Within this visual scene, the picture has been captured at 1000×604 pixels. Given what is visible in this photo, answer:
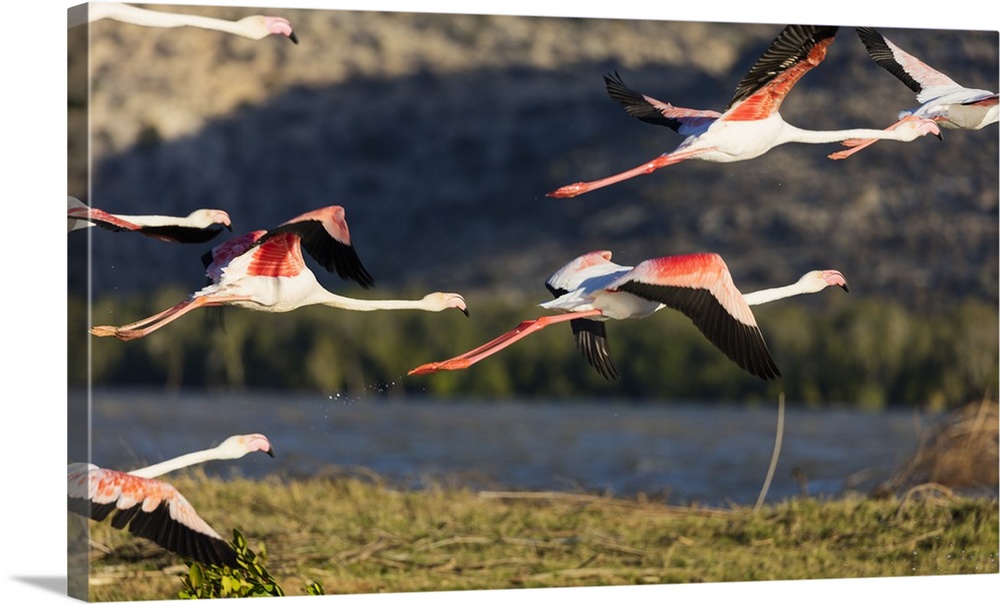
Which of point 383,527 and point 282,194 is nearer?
point 383,527

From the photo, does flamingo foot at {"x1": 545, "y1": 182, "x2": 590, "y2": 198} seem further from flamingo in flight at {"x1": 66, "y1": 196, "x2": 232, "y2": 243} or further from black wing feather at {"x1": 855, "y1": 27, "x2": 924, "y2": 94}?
black wing feather at {"x1": 855, "y1": 27, "x2": 924, "y2": 94}

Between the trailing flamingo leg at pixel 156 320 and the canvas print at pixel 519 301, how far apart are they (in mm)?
17

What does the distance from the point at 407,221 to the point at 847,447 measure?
9.49 feet

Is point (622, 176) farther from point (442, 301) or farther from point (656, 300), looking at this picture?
point (442, 301)

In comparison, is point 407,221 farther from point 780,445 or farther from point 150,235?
point 150,235

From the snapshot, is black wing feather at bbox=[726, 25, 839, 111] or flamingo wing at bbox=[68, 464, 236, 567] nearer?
flamingo wing at bbox=[68, 464, 236, 567]

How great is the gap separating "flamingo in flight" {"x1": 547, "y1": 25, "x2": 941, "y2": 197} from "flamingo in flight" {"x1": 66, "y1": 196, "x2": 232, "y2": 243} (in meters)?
1.44

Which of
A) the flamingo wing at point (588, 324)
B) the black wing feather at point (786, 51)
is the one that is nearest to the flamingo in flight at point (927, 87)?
the black wing feather at point (786, 51)

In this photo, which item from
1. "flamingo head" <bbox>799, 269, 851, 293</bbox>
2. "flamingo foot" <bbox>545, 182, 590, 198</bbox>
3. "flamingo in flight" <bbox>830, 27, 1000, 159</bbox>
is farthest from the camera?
"flamingo in flight" <bbox>830, 27, 1000, 159</bbox>

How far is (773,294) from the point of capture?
8102 mm

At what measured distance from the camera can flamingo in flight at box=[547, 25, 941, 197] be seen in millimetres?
7875

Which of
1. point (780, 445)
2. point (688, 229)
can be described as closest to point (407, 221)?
point (688, 229)

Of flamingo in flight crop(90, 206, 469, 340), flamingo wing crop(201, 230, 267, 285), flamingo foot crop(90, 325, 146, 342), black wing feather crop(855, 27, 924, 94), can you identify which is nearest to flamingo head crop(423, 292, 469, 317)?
flamingo in flight crop(90, 206, 469, 340)

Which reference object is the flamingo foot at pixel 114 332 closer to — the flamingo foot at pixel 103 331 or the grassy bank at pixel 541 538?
the flamingo foot at pixel 103 331
